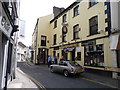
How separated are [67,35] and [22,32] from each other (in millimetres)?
7851

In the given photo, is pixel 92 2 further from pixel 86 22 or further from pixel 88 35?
pixel 88 35

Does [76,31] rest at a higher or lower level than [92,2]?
lower

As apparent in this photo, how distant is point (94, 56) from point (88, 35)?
252cm

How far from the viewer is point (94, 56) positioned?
1082 centimetres

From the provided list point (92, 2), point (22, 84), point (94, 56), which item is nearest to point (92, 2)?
point (92, 2)

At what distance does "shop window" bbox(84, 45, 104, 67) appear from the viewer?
10.0 meters

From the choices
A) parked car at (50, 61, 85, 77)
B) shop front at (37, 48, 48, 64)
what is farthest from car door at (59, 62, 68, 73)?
shop front at (37, 48, 48, 64)

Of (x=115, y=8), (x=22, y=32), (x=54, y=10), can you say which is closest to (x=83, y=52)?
(x=115, y=8)

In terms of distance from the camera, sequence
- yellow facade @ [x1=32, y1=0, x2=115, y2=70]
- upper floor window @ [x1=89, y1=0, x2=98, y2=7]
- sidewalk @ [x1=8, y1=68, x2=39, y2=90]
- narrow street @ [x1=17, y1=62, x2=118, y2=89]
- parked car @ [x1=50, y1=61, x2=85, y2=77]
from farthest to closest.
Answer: upper floor window @ [x1=89, y1=0, x2=98, y2=7]
yellow facade @ [x1=32, y1=0, x2=115, y2=70]
parked car @ [x1=50, y1=61, x2=85, y2=77]
narrow street @ [x1=17, y1=62, x2=118, y2=89]
sidewalk @ [x1=8, y1=68, x2=39, y2=90]

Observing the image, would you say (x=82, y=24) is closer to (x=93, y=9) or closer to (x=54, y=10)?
(x=93, y=9)

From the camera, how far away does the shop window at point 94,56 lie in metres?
10.0

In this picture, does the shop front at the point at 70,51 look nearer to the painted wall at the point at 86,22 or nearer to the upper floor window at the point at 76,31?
the painted wall at the point at 86,22

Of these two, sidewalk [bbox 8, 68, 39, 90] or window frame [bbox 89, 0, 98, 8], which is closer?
sidewalk [bbox 8, 68, 39, 90]

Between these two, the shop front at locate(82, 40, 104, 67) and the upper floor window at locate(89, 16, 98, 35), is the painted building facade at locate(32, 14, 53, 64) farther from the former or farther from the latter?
the upper floor window at locate(89, 16, 98, 35)
